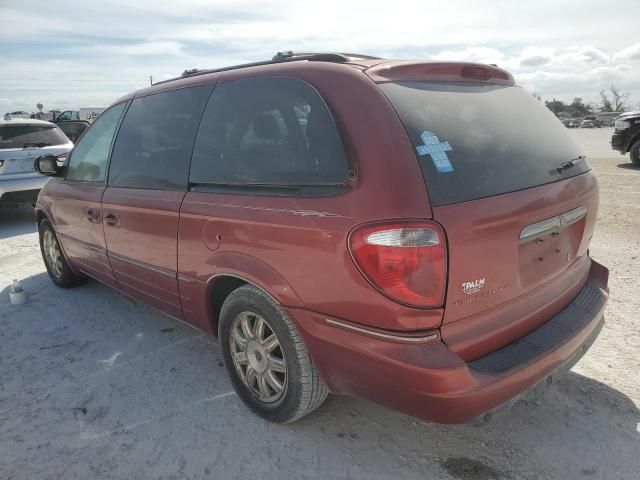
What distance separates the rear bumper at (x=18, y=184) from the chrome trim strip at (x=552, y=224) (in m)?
7.69

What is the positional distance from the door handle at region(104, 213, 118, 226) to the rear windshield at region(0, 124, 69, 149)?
17.9 ft

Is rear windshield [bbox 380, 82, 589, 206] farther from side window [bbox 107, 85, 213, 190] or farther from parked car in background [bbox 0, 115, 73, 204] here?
parked car in background [bbox 0, 115, 73, 204]

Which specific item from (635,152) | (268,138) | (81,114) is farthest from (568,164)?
(81,114)

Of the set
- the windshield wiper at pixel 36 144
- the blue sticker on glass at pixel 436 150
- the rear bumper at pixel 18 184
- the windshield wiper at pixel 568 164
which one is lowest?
the rear bumper at pixel 18 184

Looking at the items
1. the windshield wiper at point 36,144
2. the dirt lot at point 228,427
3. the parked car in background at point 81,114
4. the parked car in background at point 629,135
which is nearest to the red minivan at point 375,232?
the dirt lot at point 228,427

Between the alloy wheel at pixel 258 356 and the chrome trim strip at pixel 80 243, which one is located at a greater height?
the chrome trim strip at pixel 80 243

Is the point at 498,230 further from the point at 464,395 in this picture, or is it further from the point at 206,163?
the point at 206,163

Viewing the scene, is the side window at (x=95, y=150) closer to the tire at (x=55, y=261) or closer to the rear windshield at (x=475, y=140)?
the tire at (x=55, y=261)

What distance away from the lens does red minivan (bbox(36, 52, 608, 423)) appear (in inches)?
78.1

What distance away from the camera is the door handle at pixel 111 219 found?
3515mm

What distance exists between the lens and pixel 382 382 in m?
2.07

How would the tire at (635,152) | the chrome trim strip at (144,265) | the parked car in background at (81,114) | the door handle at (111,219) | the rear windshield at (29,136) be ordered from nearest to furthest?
the chrome trim strip at (144,265) → the door handle at (111,219) → the rear windshield at (29,136) → the tire at (635,152) → the parked car in background at (81,114)

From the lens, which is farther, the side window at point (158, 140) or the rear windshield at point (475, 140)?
the side window at point (158, 140)

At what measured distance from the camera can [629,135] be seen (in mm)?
12297
